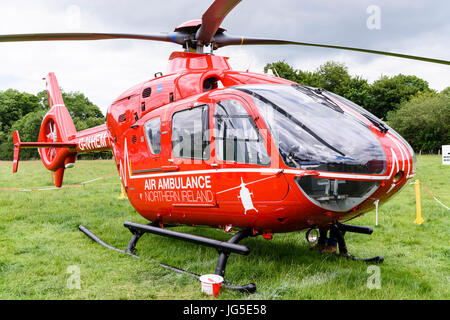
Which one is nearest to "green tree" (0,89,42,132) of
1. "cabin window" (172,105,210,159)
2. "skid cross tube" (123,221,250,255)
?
"skid cross tube" (123,221,250,255)

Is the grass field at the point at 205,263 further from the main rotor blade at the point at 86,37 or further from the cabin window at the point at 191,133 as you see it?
the main rotor blade at the point at 86,37

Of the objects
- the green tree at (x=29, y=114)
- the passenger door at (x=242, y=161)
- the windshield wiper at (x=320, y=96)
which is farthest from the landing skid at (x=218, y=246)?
the green tree at (x=29, y=114)

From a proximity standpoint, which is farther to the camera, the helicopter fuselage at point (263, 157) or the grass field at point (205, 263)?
the grass field at point (205, 263)

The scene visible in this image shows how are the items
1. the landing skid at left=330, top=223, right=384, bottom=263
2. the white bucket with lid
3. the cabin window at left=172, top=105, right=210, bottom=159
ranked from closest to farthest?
1. the white bucket with lid
2. the cabin window at left=172, top=105, right=210, bottom=159
3. the landing skid at left=330, top=223, right=384, bottom=263

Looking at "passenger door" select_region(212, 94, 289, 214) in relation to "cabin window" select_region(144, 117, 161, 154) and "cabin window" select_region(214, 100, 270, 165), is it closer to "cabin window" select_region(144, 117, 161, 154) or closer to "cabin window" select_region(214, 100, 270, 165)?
"cabin window" select_region(214, 100, 270, 165)

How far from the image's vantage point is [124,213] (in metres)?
9.73

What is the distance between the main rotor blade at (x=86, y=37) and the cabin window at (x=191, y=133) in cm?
159

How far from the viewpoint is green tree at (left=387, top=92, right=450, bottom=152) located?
45062 millimetres

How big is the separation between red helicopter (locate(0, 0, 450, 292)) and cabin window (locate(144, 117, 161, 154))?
2 cm

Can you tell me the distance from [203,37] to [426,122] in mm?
46672

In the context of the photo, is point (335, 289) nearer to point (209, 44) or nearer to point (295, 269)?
point (295, 269)

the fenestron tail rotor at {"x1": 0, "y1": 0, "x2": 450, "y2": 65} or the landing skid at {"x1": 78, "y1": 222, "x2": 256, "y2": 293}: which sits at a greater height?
the fenestron tail rotor at {"x1": 0, "y1": 0, "x2": 450, "y2": 65}

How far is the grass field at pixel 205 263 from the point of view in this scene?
4363 mm
